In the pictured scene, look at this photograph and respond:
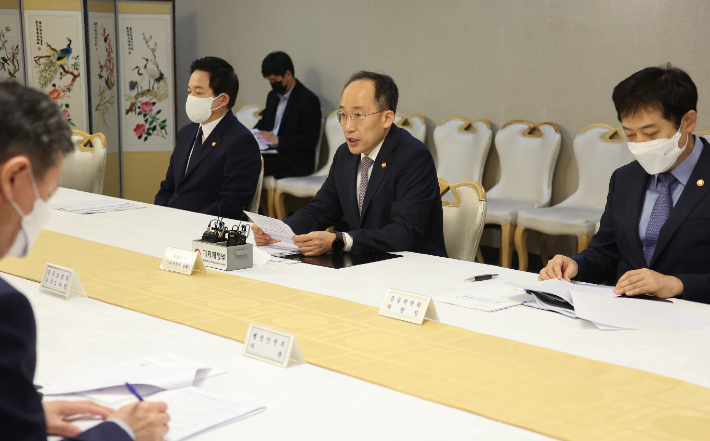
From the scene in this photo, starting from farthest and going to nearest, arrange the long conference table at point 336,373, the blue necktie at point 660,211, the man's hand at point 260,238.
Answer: the man's hand at point 260,238 → the blue necktie at point 660,211 → the long conference table at point 336,373

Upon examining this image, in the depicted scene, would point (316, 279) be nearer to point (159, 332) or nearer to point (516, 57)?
point (159, 332)

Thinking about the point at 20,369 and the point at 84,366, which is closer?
the point at 20,369

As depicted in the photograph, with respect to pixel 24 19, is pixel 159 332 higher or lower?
lower

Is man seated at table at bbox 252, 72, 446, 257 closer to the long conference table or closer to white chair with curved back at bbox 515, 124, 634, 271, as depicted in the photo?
the long conference table

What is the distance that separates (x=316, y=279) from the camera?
2.34m

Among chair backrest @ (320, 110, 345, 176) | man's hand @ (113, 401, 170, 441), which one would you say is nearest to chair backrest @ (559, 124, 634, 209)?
chair backrest @ (320, 110, 345, 176)

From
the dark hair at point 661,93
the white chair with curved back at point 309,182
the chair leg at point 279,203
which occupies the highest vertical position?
the dark hair at point 661,93

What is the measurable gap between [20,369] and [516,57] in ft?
16.5

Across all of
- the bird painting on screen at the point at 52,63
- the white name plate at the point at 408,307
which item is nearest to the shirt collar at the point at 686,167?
the white name plate at the point at 408,307

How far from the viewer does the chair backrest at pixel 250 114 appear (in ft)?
23.6

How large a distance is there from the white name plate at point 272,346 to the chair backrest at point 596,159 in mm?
3833

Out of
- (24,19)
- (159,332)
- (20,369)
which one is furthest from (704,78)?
(24,19)

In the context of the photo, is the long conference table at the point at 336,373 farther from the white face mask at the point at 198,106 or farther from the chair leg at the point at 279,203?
the chair leg at the point at 279,203

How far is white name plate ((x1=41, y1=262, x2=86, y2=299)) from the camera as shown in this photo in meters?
2.06
